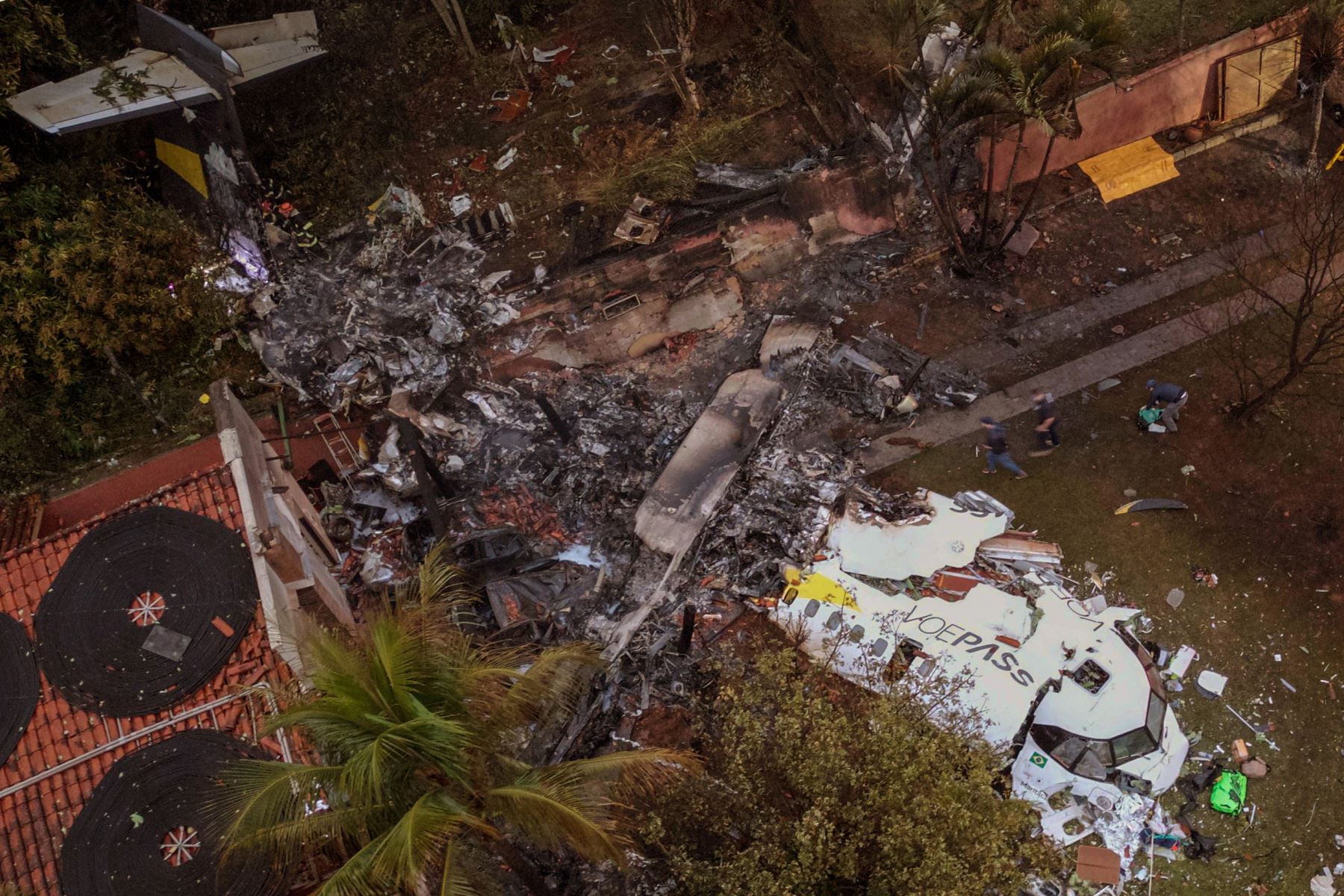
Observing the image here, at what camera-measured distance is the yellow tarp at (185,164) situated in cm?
1488

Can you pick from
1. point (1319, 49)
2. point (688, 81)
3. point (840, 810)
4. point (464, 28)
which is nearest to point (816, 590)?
point (840, 810)

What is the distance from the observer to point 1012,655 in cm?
1159

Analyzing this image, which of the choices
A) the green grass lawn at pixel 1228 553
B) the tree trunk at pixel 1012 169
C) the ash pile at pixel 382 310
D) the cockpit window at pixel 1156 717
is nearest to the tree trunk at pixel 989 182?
the tree trunk at pixel 1012 169

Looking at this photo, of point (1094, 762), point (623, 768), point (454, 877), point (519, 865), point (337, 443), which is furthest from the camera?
point (337, 443)

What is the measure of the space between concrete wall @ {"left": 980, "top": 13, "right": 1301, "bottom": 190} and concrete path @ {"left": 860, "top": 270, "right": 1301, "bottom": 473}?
346cm

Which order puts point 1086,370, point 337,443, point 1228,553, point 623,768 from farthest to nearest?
point 337,443
point 1086,370
point 1228,553
point 623,768

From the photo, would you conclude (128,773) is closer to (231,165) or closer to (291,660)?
(291,660)

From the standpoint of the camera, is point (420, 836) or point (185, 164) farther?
point (185, 164)

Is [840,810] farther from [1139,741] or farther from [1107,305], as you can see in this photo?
[1107,305]

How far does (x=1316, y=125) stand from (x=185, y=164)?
19.0 m

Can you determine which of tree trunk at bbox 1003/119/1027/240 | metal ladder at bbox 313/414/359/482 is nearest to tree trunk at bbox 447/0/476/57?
metal ladder at bbox 313/414/359/482

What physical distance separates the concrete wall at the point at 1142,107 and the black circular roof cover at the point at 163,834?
1441cm

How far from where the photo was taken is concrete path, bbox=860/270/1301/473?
13898 millimetres

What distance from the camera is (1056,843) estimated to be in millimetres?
10945
